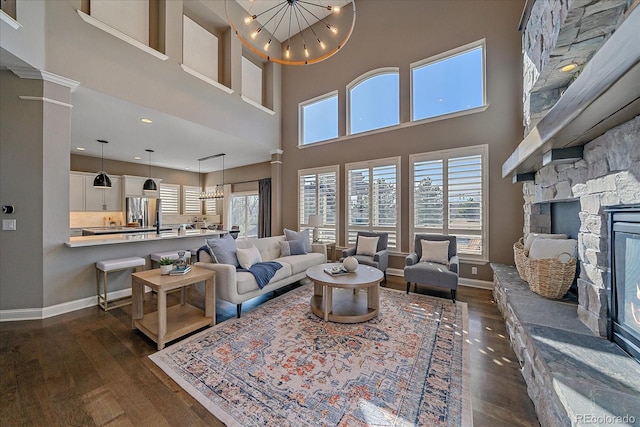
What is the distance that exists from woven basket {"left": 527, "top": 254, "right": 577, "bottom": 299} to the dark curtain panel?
19.9 ft

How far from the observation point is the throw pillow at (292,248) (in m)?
4.46

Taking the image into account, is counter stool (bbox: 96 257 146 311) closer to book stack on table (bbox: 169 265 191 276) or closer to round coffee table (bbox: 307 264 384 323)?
book stack on table (bbox: 169 265 191 276)

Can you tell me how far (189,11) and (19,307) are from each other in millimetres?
5509

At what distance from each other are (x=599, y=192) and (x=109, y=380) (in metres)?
3.89

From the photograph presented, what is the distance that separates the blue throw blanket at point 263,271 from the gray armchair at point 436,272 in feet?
6.66

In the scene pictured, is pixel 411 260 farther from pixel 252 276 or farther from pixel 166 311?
pixel 166 311

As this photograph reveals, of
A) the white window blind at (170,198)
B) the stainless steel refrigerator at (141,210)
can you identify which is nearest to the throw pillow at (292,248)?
the stainless steel refrigerator at (141,210)

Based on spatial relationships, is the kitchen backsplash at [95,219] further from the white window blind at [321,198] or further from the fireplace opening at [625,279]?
the fireplace opening at [625,279]

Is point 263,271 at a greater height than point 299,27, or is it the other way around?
point 299,27

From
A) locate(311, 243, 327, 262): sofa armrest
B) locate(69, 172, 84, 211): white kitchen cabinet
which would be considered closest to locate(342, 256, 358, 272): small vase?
locate(311, 243, 327, 262): sofa armrest

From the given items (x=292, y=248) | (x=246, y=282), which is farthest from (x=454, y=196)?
(x=246, y=282)

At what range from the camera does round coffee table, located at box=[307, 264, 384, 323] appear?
2742 millimetres

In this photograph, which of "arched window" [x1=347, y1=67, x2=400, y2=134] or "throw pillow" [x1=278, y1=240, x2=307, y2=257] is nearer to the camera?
"throw pillow" [x1=278, y1=240, x2=307, y2=257]

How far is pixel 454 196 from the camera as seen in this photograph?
425cm
